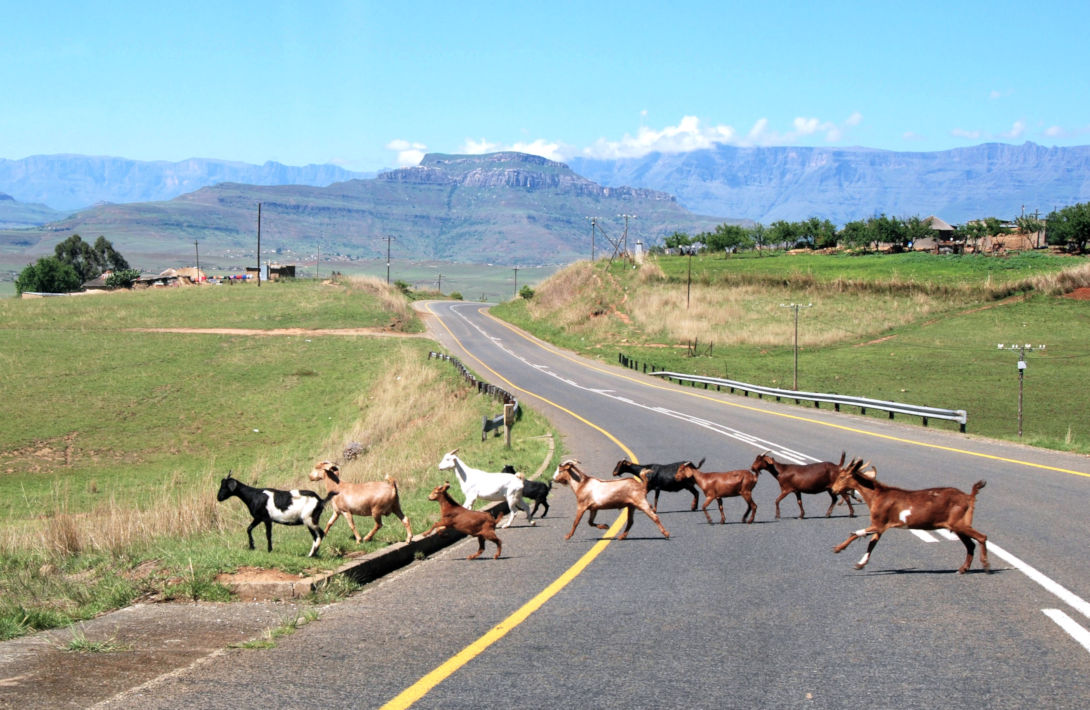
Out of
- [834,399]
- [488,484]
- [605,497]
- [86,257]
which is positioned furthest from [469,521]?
[86,257]

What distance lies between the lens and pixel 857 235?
504ft

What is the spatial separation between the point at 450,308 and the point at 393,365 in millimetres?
63467

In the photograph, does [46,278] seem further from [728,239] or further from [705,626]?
[705,626]

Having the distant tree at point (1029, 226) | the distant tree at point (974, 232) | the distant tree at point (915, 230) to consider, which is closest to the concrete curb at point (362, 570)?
the distant tree at point (1029, 226)

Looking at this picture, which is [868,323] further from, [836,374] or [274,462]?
[274,462]

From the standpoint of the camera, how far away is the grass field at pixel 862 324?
49531mm

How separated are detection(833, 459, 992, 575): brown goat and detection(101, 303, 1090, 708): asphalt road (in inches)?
18.8

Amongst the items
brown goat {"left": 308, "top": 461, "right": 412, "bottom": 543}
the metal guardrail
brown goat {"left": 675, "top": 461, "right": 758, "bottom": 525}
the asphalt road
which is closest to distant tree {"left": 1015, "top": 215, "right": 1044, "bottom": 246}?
the metal guardrail

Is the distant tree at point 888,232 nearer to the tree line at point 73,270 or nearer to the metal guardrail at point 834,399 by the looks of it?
the metal guardrail at point 834,399

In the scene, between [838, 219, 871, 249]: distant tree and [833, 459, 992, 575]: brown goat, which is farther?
[838, 219, 871, 249]: distant tree

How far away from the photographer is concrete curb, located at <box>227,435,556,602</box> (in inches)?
361

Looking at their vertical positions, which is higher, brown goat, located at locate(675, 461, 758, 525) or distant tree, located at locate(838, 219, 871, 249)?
distant tree, located at locate(838, 219, 871, 249)

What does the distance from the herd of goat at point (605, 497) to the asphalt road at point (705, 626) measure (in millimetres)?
421

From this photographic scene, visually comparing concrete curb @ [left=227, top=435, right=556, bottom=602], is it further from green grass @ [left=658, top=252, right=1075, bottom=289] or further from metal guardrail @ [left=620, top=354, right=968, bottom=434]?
green grass @ [left=658, top=252, right=1075, bottom=289]
